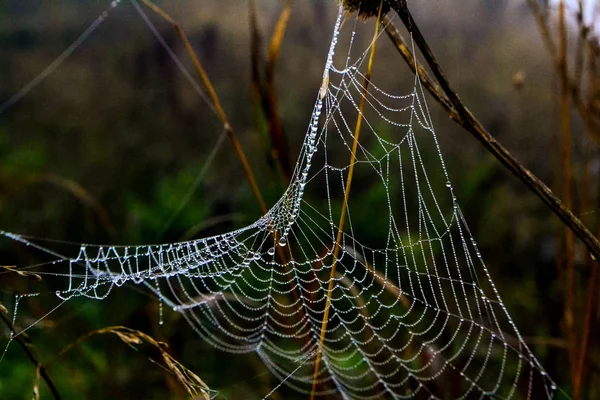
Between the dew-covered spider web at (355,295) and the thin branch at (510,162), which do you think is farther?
the dew-covered spider web at (355,295)

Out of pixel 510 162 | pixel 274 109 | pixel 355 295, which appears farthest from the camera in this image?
pixel 355 295

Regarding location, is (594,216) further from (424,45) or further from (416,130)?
(424,45)

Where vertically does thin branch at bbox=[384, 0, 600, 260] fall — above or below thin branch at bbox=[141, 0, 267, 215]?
below

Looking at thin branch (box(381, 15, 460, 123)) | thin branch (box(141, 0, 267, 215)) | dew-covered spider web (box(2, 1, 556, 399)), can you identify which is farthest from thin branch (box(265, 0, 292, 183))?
thin branch (box(381, 15, 460, 123))

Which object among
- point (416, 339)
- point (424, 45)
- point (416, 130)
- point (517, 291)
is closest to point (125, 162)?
point (416, 130)

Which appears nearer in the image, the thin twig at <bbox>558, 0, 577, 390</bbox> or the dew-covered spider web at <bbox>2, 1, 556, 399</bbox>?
the thin twig at <bbox>558, 0, 577, 390</bbox>

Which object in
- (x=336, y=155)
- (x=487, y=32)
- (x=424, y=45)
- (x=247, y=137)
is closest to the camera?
(x=424, y=45)

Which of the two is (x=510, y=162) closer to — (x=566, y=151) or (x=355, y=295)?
(x=566, y=151)

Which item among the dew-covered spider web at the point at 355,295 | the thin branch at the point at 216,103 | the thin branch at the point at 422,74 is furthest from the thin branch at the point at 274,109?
the thin branch at the point at 422,74

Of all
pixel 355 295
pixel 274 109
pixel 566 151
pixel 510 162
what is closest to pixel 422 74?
pixel 510 162

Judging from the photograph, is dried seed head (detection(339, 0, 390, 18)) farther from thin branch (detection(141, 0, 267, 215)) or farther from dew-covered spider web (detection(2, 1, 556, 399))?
dew-covered spider web (detection(2, 1, 556, 399))

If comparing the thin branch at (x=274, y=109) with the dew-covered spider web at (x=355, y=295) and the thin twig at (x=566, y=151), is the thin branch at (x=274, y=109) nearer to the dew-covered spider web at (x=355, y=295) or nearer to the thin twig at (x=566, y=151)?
the dew-covered spider web at (x=355, y=295)
